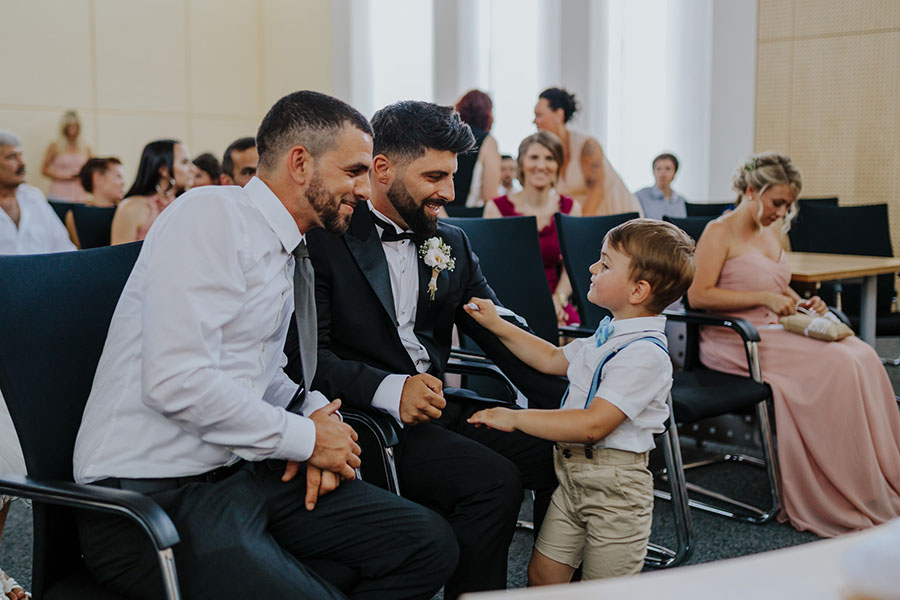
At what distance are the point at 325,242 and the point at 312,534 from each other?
2.34 ft

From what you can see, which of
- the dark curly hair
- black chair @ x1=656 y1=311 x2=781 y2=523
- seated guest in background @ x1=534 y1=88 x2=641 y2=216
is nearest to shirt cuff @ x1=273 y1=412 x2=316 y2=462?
black chair @ x1=656 y1=311 x2=781 y2=523

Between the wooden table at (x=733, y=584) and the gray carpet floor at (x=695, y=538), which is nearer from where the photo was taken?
the wooden table at (x=733, y=584)

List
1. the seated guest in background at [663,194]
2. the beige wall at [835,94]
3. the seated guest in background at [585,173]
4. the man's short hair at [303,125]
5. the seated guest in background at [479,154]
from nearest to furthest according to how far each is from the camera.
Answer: the man's short hair at [303,125]
the seated guest in background at [585,173]
the seated guest in background at [479,154]
the seated guest in background at [663,194]
the beige wall at [835,94]

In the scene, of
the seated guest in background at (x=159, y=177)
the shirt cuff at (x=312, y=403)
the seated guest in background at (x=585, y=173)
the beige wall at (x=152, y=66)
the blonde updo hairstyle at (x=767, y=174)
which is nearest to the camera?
the shirt cuff at (x=312, y=403)

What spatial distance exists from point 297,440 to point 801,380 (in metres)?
2.15

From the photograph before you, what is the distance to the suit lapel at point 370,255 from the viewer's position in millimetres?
2027

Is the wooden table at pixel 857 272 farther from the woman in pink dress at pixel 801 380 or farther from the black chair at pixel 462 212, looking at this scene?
the black chair at pixel 462 212

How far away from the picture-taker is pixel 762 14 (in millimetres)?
7910

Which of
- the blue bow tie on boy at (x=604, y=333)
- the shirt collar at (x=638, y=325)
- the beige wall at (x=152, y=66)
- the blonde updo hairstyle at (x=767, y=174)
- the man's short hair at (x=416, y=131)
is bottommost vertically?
the blue bow tie on boy at (x=604, y=333)

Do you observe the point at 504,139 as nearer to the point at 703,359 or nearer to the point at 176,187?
the point at 176,187

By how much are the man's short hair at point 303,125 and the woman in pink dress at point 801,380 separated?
76.3 inches

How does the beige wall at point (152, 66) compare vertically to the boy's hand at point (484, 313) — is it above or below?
above

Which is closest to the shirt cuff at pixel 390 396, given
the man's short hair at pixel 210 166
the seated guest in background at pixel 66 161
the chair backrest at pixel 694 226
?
the chair backrest at pixel 694 226

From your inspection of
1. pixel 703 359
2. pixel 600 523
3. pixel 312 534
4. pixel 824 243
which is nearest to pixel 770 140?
pixel 824 243
